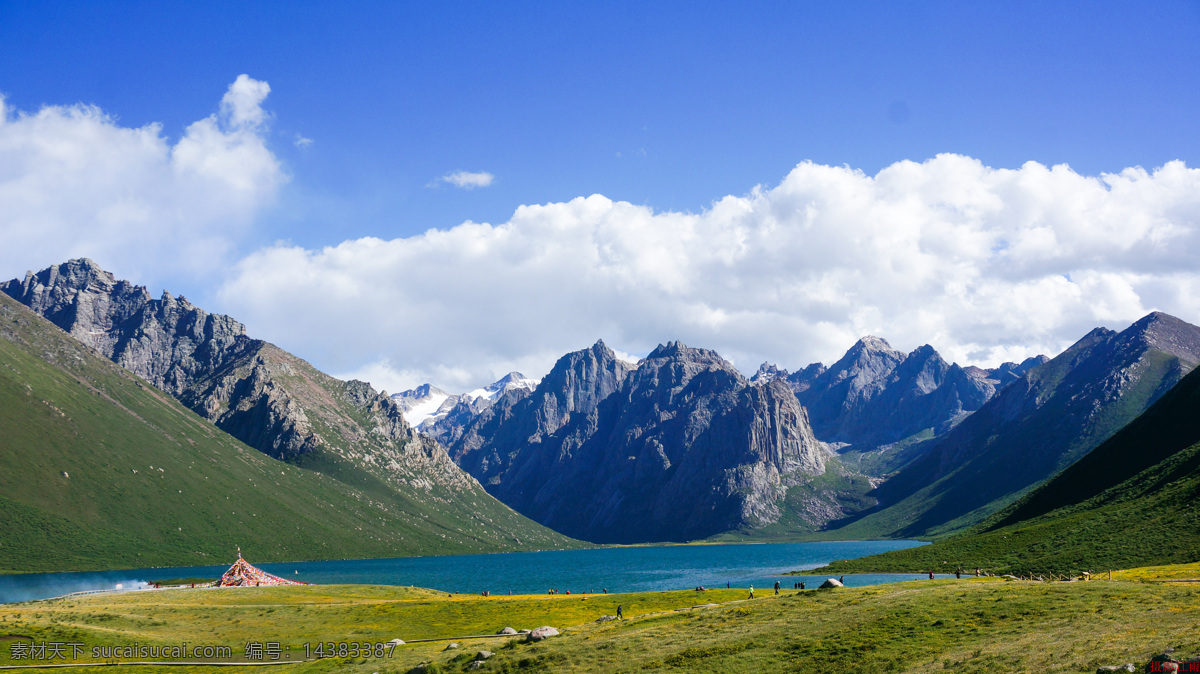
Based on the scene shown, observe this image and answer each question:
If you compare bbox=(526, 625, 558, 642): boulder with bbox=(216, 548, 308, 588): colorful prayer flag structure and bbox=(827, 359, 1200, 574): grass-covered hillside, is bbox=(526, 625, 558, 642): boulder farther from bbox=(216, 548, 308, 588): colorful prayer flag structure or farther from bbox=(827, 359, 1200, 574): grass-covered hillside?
bbox=(827, 359, 1200, 574): grass-covered hillside

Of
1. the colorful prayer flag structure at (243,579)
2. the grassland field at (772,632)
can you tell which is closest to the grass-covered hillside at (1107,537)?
the grassland field at (772,632)

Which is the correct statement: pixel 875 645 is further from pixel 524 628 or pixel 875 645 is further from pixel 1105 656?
pixel 524 628

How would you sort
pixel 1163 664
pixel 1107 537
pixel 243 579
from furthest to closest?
pixel 243 579, pixel 1107 537, pixel 1163 664

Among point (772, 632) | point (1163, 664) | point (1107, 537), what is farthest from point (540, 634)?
point (1107, 537)

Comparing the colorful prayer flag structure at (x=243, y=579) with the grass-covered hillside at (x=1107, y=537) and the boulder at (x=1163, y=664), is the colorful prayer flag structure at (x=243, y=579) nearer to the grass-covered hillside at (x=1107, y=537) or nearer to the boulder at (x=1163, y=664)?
the grass-covered hillside at (x=1107, y=537)

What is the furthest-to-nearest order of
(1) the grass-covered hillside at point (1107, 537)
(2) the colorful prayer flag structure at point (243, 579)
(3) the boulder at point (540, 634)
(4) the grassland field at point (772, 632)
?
1. (2) the colorful prayer flag structure at point (243, 579)
2. (1) the grass-covered hillside at point (1107, 537)
3. (3) the boulder at point (540, 634)
4. (4) the grassland field at point (772, 632)

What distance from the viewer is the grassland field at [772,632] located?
4056 cm

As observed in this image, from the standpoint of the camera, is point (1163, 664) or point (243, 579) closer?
point (1163, 664)

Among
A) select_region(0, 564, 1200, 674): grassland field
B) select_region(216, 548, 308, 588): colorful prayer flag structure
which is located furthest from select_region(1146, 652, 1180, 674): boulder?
select_region(216, 548, 308, 588): colorful prayer flag structure

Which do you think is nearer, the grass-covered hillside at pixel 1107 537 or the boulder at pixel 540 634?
the boulder at pixel 540 634

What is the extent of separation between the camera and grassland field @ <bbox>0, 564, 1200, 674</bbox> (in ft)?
133

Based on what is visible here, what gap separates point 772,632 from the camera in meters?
52.0

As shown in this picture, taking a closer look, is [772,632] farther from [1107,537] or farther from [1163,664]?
[1107,537]

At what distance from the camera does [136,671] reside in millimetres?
59375
